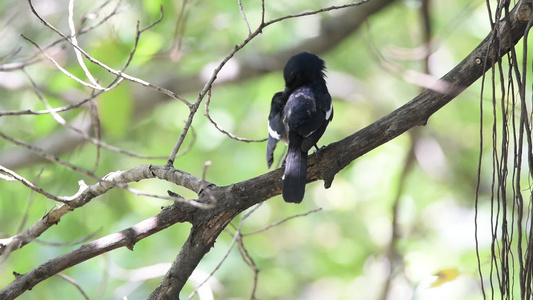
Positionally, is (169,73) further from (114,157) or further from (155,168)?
(155,168)

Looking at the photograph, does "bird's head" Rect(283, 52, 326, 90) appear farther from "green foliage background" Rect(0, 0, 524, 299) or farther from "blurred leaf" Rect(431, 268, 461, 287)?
"blurred leaf" Rect(431, 268, 461, 287)

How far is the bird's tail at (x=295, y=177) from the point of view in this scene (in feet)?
8.66

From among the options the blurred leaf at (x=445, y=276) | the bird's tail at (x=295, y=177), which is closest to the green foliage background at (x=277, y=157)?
the blurred leaf at (x=445, y=276)

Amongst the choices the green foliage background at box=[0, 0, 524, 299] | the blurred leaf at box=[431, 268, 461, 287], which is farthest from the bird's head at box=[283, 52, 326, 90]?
the blurred leaf at box=[431, 268, 461, 287]

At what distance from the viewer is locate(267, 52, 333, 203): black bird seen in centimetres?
276

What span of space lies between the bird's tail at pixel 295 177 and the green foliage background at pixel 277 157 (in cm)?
172

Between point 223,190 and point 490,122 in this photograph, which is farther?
point 490,122

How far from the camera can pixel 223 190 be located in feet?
7.96

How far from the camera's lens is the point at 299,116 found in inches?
135

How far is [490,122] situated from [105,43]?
371 cm

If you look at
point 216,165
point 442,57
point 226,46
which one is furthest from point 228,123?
point 442,57

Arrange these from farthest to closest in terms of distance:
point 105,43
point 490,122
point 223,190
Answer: point 490,122
point 105,43
point 223,190

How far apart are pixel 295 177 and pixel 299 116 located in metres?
0.77

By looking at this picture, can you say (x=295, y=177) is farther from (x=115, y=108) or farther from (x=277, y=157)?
(x=277, y=157)
